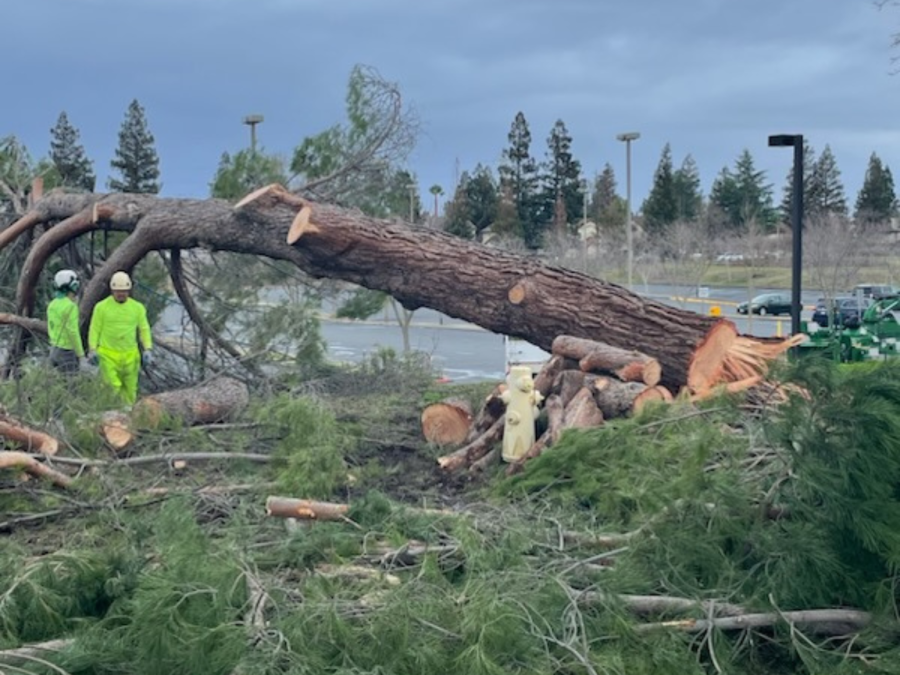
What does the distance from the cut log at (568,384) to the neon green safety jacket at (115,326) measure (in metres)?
3.33

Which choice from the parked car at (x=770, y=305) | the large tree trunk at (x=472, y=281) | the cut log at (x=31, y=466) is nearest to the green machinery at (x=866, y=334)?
the large tree trunk at (x=472, y=281)

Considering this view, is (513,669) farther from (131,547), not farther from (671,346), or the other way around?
(671,346)

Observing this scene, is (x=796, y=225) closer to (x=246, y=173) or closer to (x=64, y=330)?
(x=246, y=173)

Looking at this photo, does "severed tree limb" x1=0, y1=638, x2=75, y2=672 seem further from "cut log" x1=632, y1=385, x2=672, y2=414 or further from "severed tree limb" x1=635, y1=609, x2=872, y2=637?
"cut log" x1=632, y1=385, x2=672, y2=414

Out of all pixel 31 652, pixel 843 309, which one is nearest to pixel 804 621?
pixel 31 652

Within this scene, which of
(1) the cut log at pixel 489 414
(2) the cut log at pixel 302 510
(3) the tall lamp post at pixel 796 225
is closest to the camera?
(2) the cut log at pixel 302 510

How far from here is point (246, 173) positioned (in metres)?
10.6

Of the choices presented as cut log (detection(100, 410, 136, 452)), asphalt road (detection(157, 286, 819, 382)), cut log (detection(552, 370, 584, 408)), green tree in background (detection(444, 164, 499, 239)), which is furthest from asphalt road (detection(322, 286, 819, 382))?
cut log (detection(100, 410, 136, 452))

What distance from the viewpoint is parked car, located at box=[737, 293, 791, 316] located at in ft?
102

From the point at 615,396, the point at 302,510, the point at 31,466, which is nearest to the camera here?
the point at 302,510

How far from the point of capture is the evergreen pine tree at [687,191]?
149 ft

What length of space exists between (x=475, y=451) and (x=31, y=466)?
8.87 ft

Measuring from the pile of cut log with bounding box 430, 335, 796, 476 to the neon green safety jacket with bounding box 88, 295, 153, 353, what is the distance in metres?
2.46

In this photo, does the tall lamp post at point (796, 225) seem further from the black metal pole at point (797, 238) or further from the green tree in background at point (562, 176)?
the green tree in background at point (562, 176)
